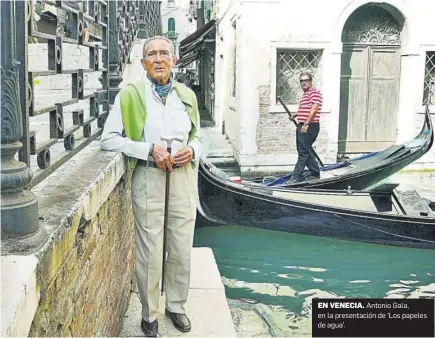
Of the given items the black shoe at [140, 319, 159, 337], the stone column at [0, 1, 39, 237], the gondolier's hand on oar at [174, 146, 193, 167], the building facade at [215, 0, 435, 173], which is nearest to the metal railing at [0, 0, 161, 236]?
the stone column at [0, 1, 39, 237]

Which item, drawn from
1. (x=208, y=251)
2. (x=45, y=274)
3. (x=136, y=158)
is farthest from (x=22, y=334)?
(x=208, y=251)

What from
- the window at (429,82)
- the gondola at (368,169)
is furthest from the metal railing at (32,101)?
the window at (429,82)

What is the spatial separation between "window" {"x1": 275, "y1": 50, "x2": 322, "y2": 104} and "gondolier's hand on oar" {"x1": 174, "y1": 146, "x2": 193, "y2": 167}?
612 centimetres

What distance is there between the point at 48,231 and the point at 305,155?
18.5ft

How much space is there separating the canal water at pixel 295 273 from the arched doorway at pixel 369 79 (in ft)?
11.3

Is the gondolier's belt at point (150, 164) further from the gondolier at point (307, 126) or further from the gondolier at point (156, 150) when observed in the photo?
the gondolier at point (307, 126)

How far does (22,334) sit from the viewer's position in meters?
1.10

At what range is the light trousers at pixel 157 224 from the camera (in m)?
2.29

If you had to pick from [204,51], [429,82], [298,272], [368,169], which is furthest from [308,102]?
[204,51]

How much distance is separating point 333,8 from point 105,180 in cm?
690

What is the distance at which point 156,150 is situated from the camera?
2211 mm

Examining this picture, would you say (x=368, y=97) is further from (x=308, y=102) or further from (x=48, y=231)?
(x=48, y=231)

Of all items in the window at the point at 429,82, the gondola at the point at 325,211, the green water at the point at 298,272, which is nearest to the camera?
the green water at the point at 298,272

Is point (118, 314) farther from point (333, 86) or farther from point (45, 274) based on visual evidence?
point (333, 86)
